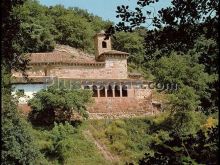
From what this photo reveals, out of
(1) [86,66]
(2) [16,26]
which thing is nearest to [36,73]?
(1) [86,66]

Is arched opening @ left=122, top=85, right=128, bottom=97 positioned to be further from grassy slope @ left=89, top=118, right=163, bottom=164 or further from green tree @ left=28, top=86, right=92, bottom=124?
green tree @ left=28, top=86, right=92, bottom=124

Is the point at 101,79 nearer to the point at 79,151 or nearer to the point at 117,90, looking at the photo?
the point at 117,90

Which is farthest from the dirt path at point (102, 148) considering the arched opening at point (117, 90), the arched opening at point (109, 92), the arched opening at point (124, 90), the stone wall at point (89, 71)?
the stone wall at point (89, 71)

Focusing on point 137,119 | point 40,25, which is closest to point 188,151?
A: point 137,119

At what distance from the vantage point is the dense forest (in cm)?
816

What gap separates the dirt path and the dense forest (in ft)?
0.89

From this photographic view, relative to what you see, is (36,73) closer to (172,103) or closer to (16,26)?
(172,103)

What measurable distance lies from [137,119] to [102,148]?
778cm

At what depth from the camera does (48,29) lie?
85.2 meters

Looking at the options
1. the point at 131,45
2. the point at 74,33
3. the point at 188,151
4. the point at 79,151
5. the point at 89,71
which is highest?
the point at 74,33

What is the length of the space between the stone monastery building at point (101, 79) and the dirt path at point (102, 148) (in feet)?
16.1

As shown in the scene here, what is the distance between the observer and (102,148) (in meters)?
45.4

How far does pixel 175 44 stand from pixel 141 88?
49404 millimetres

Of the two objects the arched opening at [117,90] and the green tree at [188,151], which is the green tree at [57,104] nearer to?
the arched opening at [117,90]
